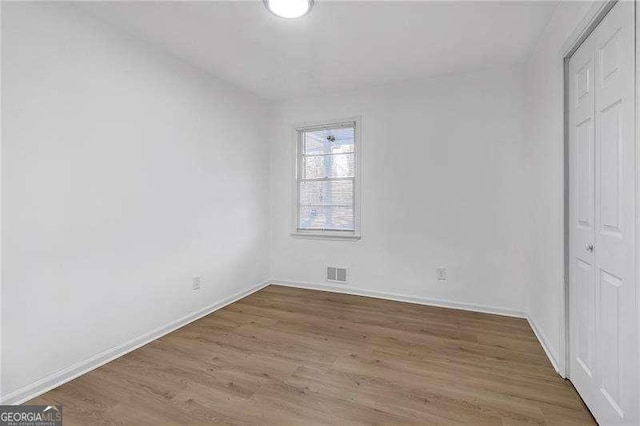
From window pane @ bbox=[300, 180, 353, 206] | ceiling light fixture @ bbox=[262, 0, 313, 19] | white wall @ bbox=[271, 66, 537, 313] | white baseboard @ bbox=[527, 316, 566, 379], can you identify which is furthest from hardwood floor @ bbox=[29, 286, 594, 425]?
ceiling light fixture @ bbox=[262, 0, 313, 19]

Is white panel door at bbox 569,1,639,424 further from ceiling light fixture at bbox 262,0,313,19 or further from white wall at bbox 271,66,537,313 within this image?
ceiling light fixture at bbox 262,0,313,19

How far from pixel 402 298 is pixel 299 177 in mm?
2091

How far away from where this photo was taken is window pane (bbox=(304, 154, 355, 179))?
4016mm

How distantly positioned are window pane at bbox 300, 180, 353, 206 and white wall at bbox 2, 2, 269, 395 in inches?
46.6

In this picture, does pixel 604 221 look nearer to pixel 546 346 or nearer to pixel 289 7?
pixel 546 346

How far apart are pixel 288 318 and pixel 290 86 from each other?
Answer: 2.72m

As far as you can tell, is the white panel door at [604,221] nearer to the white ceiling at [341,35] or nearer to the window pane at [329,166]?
the white ceiling at [341,35]

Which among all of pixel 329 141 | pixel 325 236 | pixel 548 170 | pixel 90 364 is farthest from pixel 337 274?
pixel 90 364

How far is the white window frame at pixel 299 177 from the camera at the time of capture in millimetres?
3887

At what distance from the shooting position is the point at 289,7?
83.6 inches

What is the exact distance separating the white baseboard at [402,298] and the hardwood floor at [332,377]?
0.14 m

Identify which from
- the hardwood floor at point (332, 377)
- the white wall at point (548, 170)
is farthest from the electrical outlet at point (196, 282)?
the white wall at point (548, 170)

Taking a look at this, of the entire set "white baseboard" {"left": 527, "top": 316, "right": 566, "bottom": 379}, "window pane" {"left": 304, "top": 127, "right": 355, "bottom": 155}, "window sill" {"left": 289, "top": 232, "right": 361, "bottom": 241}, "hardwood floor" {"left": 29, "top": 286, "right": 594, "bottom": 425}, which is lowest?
"hardwood floor" {"left": 29, "top": 286, "right": 594, "bottom": 425}

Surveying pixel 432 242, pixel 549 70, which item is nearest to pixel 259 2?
pixel 549 70
